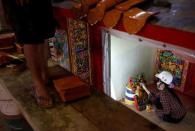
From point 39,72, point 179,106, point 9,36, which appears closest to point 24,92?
point 39,72

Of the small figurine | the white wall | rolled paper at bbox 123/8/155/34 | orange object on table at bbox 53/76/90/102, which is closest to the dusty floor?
orange object on table at bbox 53/76/90/102

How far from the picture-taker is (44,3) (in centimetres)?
145

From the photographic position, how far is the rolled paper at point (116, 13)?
4.48 feet

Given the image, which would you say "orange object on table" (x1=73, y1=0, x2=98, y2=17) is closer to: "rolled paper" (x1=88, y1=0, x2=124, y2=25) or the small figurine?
"rolled paper" (x1=88, y1=0, x2=124, y2=25)

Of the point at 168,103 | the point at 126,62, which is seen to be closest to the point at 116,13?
the point at 168,103

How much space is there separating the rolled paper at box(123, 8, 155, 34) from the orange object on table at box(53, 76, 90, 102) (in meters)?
0.47

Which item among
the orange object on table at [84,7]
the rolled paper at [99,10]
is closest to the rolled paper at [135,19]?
the rolled paper at [99,10]

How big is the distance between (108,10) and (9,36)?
4.45 feet

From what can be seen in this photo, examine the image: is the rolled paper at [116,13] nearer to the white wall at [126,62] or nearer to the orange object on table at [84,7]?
the orange object on table at [84,7]

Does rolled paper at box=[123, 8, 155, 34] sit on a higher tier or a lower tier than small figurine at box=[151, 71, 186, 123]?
higher

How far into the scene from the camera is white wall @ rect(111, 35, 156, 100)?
3.72 meters

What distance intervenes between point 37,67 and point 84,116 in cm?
42

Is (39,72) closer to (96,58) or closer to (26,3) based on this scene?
(26,3)

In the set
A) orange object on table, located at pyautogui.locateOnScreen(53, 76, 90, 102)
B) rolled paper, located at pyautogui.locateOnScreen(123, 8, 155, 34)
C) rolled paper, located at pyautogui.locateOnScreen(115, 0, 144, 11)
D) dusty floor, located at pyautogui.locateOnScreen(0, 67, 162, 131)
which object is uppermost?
rolled paper, located at pyautogui.locateOnScreen(115, 0, 144, 11)
